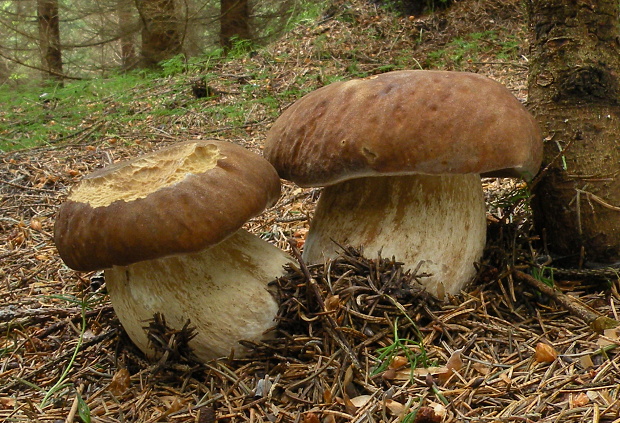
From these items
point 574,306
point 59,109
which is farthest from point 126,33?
point 574,306

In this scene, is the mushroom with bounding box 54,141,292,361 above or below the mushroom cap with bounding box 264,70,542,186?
below

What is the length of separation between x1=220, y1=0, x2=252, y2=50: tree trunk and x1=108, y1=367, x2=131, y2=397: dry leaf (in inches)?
334

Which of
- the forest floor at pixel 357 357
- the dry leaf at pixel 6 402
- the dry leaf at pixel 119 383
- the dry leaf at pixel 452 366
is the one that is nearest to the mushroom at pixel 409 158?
the forest floor at pixel 357 357

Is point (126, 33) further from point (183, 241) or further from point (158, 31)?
point (183, 241)

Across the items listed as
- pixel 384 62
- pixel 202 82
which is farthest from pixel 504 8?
pixel 202 82

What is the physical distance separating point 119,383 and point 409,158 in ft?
4.54

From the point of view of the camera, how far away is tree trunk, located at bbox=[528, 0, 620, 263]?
2262 mm

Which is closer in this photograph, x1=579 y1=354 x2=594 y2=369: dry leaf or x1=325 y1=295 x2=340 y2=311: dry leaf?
x1=579 y1=354 x2=594 y2=369: dry leaf

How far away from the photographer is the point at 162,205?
5.60 ft

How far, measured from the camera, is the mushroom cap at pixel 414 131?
1.87 meters

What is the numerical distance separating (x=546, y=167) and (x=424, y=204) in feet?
2.00

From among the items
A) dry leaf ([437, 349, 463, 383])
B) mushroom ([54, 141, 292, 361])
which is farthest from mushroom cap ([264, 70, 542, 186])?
dry leaf ([437, 349, 463, 383])

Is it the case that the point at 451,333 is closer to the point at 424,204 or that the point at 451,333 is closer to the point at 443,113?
the point at 424,204

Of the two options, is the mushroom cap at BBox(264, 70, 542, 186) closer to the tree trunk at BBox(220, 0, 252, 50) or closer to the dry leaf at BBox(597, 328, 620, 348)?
the dry leaf at BBox(597, 328, 620, 348)
